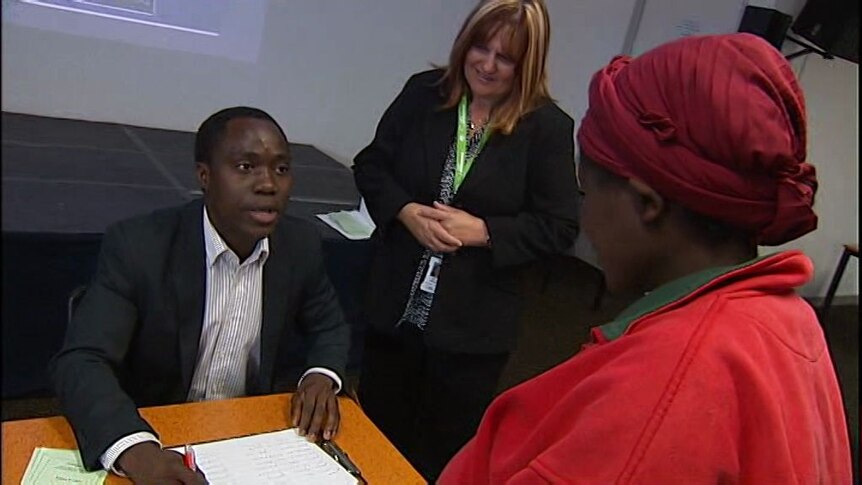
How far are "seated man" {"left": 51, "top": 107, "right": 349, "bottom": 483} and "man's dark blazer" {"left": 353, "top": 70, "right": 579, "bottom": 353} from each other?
0.31 metres

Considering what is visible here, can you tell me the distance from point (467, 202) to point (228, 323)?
63 cm

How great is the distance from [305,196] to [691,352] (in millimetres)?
2613

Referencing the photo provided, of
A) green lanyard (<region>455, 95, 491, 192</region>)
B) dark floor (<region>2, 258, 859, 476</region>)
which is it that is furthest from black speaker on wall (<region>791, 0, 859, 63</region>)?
green lanyard (<region>455, 95, 491, 192</region>)

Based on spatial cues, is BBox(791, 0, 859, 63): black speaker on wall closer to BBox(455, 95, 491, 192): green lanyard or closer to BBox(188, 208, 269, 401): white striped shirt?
BBox(455, 95, 491, 192): green lanyard

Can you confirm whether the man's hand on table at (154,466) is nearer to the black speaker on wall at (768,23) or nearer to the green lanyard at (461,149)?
the green lanyard at (461,149)

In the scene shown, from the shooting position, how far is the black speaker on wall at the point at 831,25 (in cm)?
350

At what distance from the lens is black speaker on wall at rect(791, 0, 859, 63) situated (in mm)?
3502

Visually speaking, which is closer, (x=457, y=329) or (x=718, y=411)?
(x=718, y=411)

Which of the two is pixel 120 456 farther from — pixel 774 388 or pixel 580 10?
pixel 580 10

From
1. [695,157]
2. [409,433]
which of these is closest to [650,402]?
[695,157]

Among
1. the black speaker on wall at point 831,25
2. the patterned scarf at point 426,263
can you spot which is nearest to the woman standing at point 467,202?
the patterned scarf at point 426,263

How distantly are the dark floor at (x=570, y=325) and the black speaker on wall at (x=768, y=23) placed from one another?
138 centimetres

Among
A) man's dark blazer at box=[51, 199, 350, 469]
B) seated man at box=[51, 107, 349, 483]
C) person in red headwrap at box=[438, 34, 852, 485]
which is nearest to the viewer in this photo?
person in red headwrap at box=[438, 34, 852, 485]

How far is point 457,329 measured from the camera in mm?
1810
